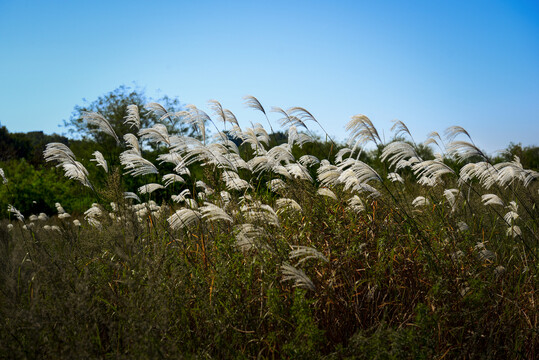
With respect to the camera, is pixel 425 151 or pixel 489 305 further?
pixel 425 151

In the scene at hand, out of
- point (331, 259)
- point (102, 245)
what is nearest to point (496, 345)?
point (331, 259)

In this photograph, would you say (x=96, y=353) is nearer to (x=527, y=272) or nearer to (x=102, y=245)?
(x=102, y=245)

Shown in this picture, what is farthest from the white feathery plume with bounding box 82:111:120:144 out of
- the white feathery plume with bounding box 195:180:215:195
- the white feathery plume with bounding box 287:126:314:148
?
the white feathery plume with bounding box 287:126:314:148

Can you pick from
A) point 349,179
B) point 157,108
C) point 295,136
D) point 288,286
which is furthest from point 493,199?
point 157,108

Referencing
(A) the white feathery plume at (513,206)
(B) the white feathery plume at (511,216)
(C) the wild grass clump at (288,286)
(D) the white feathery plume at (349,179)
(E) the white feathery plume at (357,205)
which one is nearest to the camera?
(C) the wild grass clump at (288,286)

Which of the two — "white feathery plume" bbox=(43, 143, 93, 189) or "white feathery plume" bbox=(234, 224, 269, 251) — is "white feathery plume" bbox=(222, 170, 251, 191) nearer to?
"white feathery plume" bbox=(234, 224, 269, 251)

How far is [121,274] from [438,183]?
3441 mm

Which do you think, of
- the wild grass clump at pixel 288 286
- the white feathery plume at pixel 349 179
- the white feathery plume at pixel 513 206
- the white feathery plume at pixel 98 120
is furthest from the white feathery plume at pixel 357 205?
the white feathery plume at pixel 98 120

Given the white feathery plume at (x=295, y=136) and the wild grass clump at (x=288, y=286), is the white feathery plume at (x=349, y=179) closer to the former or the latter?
the wild grass clump at (x=288, y=286)

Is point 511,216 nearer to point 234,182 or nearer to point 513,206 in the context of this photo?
point 513,206

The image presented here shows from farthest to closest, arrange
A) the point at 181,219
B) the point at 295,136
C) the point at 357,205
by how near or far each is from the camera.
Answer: the point at 295,136
the point at 357,205
the point at 181,219

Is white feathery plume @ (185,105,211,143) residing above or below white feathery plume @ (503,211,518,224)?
above

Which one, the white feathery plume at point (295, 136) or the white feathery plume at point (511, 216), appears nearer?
the white feathery plume at point (511, 216)

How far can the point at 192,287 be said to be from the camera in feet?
10.6
